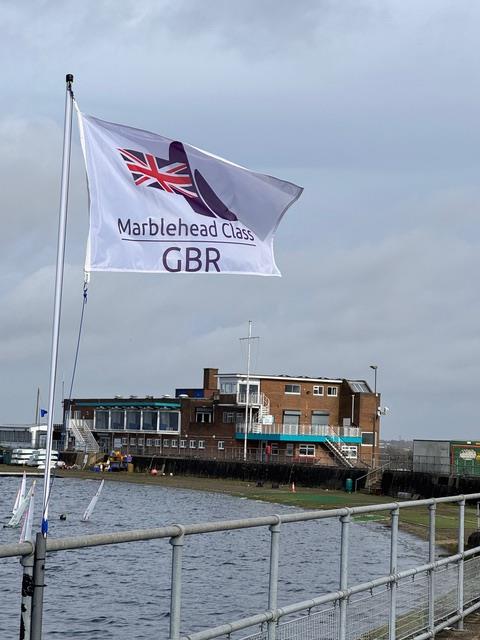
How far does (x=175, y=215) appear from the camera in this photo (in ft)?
38.4

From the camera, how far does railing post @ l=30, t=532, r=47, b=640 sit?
6977 millimetres

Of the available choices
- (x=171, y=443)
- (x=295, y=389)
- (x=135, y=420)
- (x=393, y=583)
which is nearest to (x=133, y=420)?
(x=135, y=420)

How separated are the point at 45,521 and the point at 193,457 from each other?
112 m

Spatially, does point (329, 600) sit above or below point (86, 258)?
below

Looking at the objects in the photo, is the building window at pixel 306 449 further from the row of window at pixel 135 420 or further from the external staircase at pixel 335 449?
the row of window at pixel 135 420

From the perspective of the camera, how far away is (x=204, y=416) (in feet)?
402

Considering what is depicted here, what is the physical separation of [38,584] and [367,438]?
110 metres

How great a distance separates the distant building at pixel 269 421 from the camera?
11262cm

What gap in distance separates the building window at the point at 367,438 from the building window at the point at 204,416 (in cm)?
1798

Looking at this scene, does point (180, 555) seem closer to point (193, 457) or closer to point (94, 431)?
point (193, 457)

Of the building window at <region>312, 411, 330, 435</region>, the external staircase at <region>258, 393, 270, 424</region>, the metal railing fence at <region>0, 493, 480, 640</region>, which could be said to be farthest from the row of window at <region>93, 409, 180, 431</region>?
the metal railing fence at <region>0, 493, 480, 640</region>

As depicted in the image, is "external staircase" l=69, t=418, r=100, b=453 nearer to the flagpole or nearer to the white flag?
the white flag

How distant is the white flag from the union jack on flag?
0.4 inches

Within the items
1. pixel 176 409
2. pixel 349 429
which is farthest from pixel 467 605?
pixel 176 409
